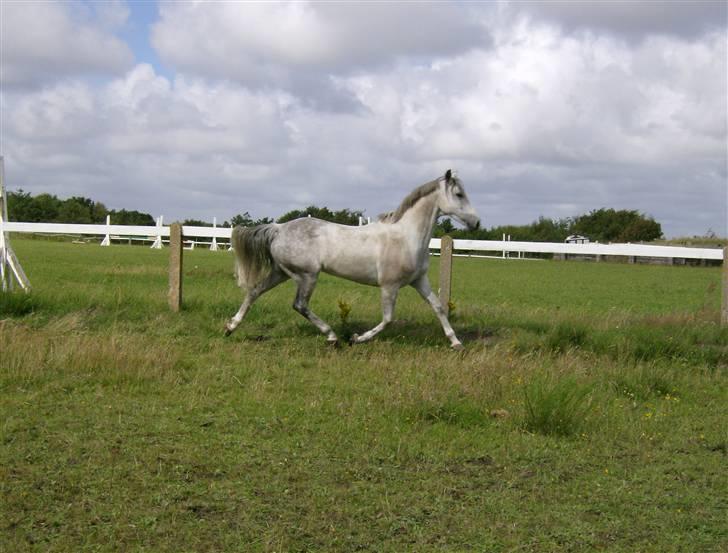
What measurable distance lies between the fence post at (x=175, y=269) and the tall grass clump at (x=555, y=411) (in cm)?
585

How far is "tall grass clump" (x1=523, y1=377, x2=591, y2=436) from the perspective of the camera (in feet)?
20.6

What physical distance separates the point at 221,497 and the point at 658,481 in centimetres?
284

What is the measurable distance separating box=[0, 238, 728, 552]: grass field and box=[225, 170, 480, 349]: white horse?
560mm

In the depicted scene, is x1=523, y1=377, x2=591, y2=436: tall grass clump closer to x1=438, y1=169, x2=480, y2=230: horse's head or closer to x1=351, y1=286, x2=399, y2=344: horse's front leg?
x1=351, y1=286, x2=399, y2=344: horse's front leg

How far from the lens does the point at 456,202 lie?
966 cm

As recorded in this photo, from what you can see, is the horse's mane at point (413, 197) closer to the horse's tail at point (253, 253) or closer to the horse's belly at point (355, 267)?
the horse's belly at point (355, 267)

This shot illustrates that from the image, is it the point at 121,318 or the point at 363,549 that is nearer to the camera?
the point at 363,549

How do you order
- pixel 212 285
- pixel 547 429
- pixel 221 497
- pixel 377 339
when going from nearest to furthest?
pixel 221 497, pixel 547 429, pixel 377 339, pixel 212 285

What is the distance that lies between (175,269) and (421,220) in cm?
367

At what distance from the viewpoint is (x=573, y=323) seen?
10453 mm

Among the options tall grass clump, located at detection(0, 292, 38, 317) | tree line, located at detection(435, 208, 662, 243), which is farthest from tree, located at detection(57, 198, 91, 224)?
tall grass clump, located at detection(0, 292, 38, 317)

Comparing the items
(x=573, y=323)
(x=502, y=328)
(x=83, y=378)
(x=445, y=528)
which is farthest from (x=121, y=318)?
(x=445, y=528)

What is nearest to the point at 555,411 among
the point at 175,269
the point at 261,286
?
the point at 261,286

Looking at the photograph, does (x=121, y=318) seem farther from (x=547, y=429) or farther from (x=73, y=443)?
(x=547, y=429)
